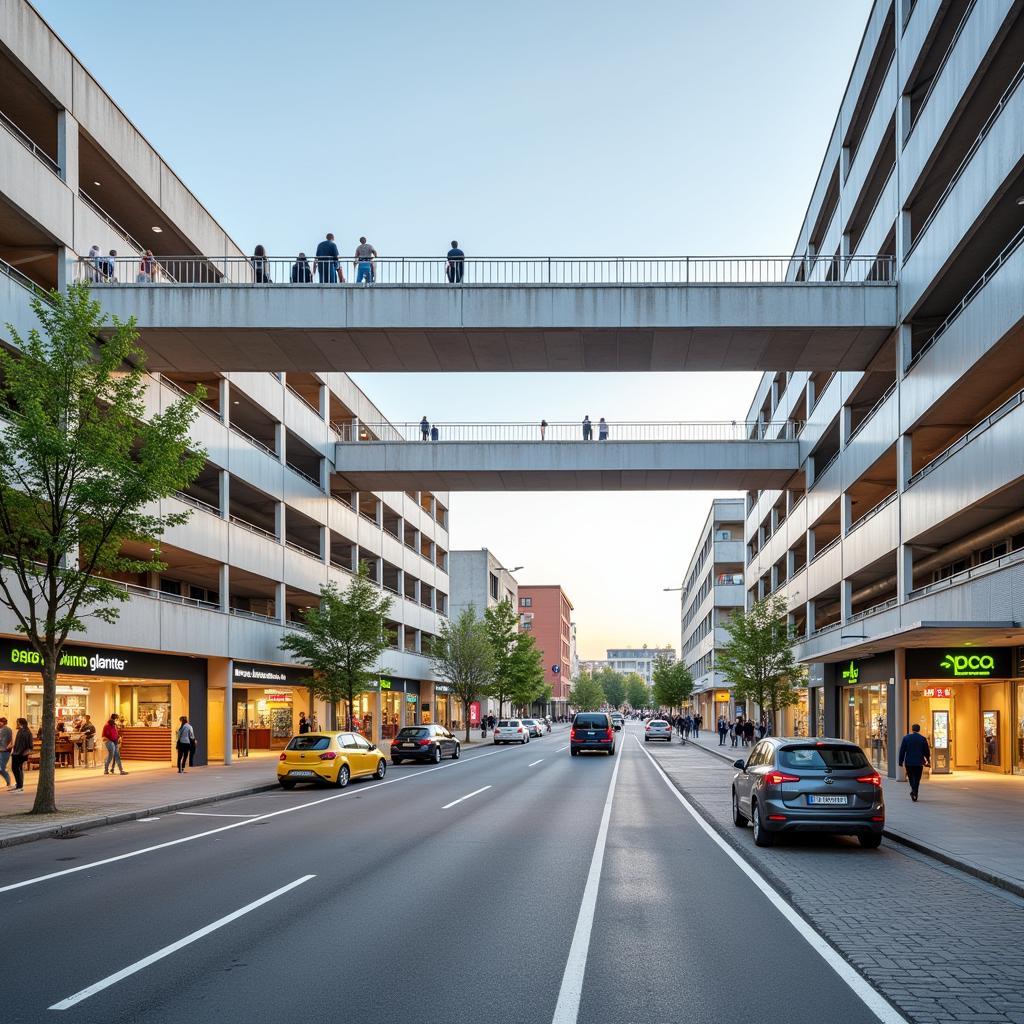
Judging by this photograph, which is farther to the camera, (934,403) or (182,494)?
(182,494)

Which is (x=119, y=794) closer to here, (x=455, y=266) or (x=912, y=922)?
(x=455, y=266)

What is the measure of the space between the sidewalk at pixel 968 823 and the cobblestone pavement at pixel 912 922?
0.76 feet

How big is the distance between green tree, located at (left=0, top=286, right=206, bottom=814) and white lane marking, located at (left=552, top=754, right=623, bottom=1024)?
36.4ft

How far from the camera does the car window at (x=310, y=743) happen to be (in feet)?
85.9

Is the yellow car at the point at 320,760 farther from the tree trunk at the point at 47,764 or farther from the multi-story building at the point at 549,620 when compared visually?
the multi-story building at the point at 549,620

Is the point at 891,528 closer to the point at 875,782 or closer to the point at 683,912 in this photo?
the point at 875,782

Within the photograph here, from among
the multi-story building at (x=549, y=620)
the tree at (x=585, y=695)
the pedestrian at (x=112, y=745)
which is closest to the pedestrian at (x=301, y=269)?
the pedestrian at (x=112, y=745)

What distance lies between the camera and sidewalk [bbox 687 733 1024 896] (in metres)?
12.5

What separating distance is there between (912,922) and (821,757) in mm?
5092

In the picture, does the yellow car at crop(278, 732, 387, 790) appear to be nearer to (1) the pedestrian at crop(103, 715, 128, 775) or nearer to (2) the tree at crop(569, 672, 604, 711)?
(1) the pedestrian at crop(103, 715, 128, 775)

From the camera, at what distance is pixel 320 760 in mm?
25891

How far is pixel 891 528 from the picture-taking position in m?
29.0

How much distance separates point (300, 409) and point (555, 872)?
33.0m

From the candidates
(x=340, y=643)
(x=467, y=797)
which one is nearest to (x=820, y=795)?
(x=467, y=797)
